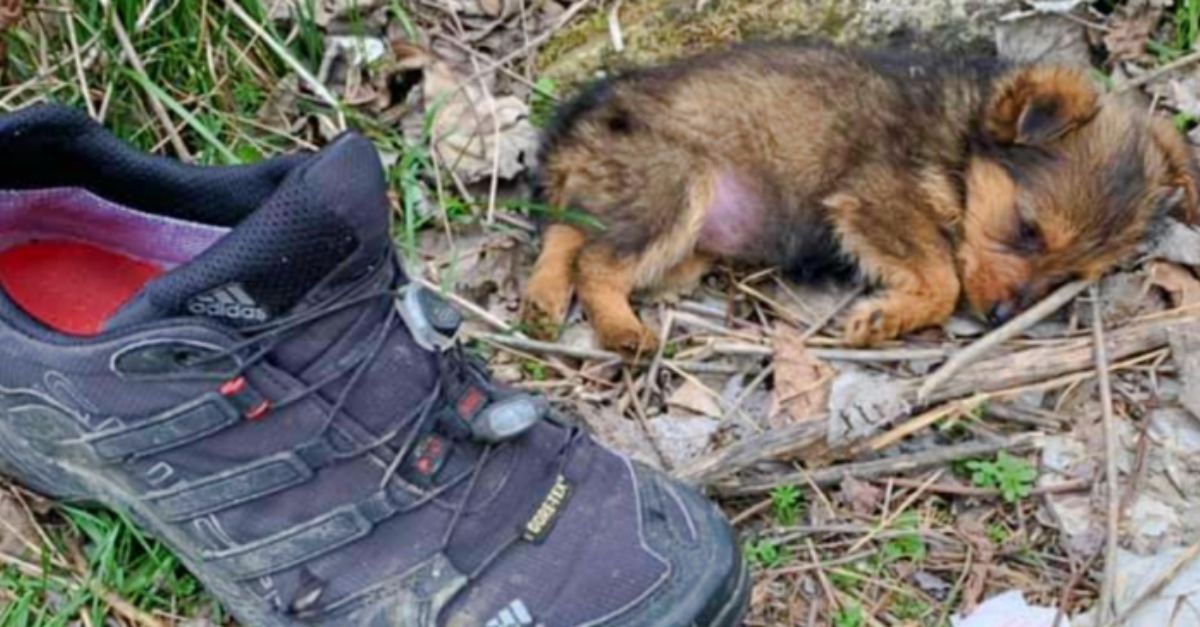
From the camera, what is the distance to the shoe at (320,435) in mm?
2510

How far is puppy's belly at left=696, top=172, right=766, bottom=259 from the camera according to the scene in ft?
13.0

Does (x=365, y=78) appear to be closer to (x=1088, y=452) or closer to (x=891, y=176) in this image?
(x=891, y=176)

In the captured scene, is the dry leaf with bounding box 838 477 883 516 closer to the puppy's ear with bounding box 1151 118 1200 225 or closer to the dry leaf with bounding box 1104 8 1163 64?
the puppy's ear with bounding box 1151 118 1200 225

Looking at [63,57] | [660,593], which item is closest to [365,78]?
[63,57]

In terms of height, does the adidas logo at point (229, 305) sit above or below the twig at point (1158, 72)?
above

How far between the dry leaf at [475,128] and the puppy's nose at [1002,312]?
3.79 ft

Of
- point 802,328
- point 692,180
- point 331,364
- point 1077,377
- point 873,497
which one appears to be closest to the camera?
point 331,364

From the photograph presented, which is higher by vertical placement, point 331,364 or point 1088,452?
point 331,364

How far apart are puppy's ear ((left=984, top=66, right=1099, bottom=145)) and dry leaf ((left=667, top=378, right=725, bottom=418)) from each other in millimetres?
1123

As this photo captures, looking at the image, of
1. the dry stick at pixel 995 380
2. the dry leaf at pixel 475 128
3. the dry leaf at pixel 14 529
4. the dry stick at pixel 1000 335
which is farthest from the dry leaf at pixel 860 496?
the dry leaf at pixel 14 529

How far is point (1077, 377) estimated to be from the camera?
135 inches

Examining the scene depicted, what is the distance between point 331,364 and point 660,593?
635 mm

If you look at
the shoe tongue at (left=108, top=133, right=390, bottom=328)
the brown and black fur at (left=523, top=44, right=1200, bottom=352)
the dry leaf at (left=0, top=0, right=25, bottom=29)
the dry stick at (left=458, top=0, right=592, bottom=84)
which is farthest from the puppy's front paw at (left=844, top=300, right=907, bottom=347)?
the dry leaf at (left=0, top=0, right=25, bottom=29)

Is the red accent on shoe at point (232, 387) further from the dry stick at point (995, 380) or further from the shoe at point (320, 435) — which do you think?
the dry stick at point (995, 380)
